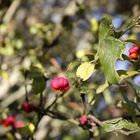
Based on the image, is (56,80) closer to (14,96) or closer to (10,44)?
(10,44)

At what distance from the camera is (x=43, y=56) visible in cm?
323

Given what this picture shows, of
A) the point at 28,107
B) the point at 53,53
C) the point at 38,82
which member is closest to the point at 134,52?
the point at 38,82

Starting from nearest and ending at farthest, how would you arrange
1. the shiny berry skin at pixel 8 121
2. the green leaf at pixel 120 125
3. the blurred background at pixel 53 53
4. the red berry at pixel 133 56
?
1. the green leaf at pixel 120 125
2. the red berry at pixel 133 56
3. the shiny berry skin at pixel 8 121
4. the blurred background at pixel 53 53

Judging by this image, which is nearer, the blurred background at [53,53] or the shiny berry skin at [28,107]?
the shiny berry skin at [28,107]

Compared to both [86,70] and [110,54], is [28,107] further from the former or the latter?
[110,54]

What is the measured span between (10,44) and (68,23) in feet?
Result: 1.55

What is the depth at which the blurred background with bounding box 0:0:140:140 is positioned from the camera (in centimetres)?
297

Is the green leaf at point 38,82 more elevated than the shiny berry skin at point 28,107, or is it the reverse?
the green leaf at point 38,82

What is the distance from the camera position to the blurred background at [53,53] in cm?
297

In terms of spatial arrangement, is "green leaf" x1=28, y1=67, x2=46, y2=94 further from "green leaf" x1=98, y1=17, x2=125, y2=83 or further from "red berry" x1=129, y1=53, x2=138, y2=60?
"green leaf" x1=98, y1=17, x2=125, y2=83

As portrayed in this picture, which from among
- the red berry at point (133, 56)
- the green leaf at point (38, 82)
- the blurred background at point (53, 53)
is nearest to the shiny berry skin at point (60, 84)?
the blurred background at point (53, 53)

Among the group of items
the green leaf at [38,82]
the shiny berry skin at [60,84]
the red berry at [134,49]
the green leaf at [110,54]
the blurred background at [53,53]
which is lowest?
the blurred background at [53,53]

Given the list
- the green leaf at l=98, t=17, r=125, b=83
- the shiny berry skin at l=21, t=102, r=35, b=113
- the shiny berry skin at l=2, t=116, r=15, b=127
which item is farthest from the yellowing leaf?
the shiny berry skin at l=2, t=116, r=15, b=127

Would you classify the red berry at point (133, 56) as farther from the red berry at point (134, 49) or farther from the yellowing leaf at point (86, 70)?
the yellowing leaf at point (86, 70)
